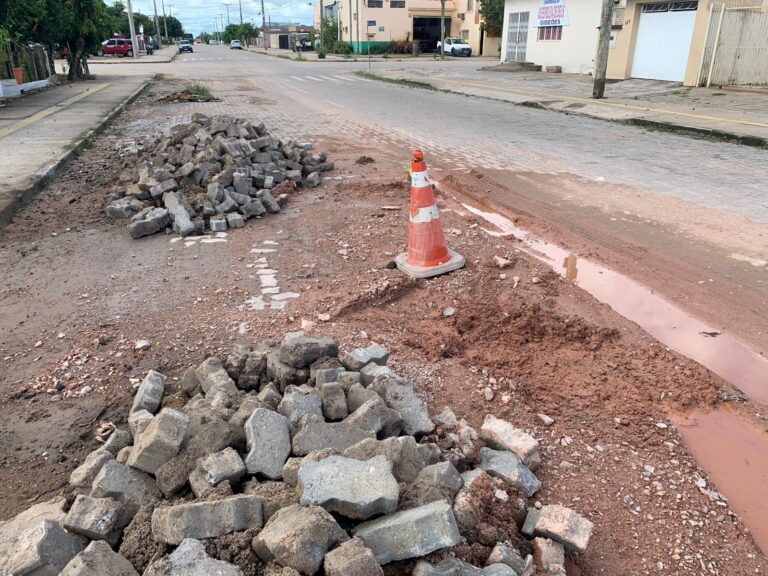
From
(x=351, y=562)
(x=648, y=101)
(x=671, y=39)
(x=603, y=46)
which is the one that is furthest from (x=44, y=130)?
(x=671, y=39)

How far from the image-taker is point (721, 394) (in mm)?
3309

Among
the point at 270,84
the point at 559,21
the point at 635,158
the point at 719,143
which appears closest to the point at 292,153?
the point at 635,158

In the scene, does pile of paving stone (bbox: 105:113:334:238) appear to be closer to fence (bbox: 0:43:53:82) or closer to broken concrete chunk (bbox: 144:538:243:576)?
broken concrete chunk (bbox: 144:538:243:576)

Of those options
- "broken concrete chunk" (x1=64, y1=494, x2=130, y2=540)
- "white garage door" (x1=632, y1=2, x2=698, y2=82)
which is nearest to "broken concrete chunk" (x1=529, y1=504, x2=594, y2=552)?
"broken concrete chunk" (x1=64, y1=494, x2=130, y2=540)

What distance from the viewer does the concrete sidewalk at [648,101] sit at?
40.7 ft

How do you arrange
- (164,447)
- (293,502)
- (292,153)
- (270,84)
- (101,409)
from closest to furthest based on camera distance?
(293,502) → (164,447) → (101,409) → (292,153) → (270,84)

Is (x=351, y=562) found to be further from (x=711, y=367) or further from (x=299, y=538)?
(x=711, y=367)

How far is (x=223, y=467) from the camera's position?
2.36 m

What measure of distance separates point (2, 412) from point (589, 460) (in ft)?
10.3

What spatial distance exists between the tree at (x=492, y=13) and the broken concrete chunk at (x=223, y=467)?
4645cm

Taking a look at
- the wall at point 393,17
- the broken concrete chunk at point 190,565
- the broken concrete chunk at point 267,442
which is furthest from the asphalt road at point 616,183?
the wall at point 393,17

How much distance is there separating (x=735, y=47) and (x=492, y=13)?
98.5 feet

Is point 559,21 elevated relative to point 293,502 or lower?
elevated

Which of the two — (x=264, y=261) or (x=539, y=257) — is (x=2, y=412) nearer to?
(x=264, y=261)
